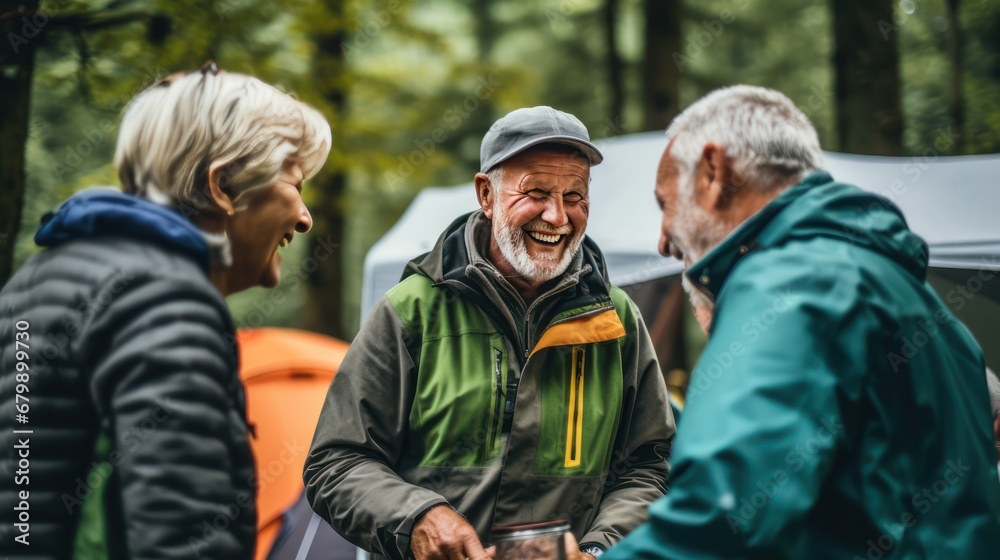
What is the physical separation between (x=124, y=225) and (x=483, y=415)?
1.16 meters

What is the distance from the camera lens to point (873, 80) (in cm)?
716

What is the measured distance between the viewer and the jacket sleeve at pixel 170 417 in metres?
1.37

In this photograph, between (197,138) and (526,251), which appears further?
(526,251)

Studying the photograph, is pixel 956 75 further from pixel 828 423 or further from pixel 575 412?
pixel 828 423

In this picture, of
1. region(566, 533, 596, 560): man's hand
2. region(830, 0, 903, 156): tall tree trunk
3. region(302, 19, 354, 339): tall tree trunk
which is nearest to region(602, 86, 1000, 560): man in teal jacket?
region(566, 533, 596, 560): man's hand

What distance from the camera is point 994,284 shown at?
204 inches

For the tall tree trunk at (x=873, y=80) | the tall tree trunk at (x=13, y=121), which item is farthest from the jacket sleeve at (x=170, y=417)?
the tall tree trunk at (x=873, y=80)

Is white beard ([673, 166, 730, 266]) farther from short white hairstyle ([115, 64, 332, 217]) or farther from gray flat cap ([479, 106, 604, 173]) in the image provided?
short white hairstyle ([115, 64, 332, 217])

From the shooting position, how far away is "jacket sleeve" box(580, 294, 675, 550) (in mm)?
2512

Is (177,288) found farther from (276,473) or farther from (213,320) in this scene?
(276,473)

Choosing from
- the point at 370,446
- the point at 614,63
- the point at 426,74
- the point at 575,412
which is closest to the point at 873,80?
the point at 614,63

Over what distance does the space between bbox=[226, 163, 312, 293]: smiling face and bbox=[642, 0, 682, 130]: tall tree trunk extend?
8268 millimetres

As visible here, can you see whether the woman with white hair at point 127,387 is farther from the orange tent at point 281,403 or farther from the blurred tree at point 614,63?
the blurred tree at point 614,63

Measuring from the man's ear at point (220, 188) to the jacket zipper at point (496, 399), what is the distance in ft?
3.13
